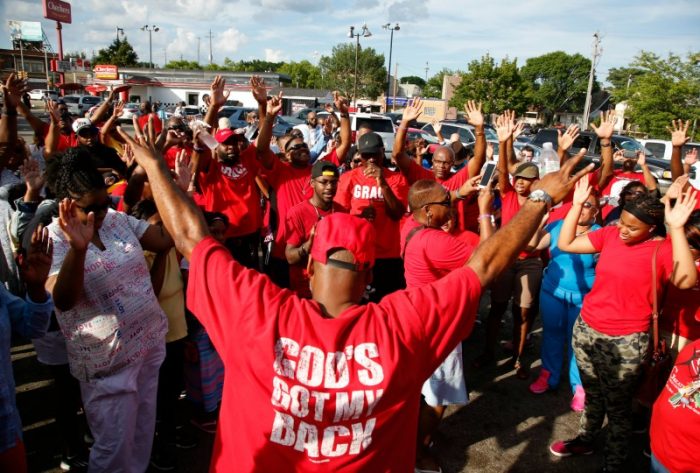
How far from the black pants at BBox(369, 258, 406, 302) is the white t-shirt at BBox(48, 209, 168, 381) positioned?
112 inches

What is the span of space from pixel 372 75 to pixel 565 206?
61.9 meters

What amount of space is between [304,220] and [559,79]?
8643 centimetres

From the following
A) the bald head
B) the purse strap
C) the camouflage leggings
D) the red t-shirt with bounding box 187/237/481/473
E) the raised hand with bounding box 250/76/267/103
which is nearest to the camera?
the red t-shirt with bounding box 187/237/481/473

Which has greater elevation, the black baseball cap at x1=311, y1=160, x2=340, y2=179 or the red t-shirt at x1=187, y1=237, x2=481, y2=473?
the black baseball cap at x1=311, y1=160, x2=340, y2=179

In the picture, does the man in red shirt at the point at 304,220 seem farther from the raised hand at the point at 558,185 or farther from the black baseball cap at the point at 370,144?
the raised hand at the point at 558,185

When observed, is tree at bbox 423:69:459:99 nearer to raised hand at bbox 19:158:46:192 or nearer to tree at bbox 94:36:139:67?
tree at bbox 94:36:139:67

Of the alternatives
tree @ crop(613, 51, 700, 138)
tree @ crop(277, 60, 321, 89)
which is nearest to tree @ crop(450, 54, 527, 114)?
tree @ crop(613, 51, 700, 138)

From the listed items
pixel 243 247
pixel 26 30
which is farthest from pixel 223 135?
pixel 26 30

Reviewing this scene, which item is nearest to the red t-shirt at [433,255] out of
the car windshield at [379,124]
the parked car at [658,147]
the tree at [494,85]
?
the car windshield at [379,124]

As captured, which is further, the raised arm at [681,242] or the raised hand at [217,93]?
the raised hand at [217,93]

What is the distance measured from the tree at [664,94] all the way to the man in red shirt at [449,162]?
22177 mm

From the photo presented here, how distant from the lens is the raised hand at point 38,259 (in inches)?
85.4

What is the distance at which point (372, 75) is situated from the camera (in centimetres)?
6275

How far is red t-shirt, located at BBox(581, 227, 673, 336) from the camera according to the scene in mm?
3076
